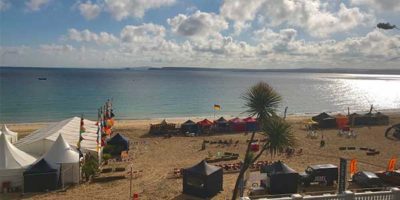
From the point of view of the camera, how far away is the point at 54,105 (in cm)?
7369

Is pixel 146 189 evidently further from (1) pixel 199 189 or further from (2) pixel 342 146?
(2) pixel 342 146

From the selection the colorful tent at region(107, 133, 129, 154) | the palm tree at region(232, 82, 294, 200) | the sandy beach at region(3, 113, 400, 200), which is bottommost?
the sandy beach at region(3, 113, 400, 200)

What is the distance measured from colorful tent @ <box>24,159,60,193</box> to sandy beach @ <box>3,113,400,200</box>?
1.87 ft

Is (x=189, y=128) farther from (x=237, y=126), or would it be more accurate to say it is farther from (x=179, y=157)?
(x=179, y=157)

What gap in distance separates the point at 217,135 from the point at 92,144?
15.7m

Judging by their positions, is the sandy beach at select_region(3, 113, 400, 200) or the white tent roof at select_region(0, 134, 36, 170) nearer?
the sandy beach at select_region(3, 113, 400, 200)

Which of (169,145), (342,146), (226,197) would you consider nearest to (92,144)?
(169,145)

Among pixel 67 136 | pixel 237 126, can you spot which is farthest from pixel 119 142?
pixel 237 126

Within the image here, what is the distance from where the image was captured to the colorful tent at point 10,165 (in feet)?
63.0

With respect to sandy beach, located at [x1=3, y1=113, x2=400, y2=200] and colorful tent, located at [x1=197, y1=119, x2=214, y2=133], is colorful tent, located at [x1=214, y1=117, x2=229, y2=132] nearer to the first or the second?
colorful tent, located at [x1=197, y1=119, x2=214, y2=133]

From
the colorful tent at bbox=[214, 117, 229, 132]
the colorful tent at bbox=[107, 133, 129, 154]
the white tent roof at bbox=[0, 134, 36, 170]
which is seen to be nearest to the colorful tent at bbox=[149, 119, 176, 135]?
the colorful tent at bbox=[214, 117, 229, 132]

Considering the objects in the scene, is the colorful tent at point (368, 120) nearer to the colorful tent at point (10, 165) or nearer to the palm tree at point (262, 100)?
the palm tree at point (262, 100)

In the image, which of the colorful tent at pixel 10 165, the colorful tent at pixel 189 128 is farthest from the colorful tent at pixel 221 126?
the colorful tent at pixel 10 165

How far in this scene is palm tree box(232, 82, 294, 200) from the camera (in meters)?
15.8
